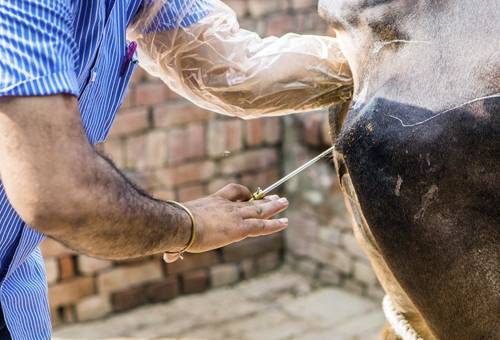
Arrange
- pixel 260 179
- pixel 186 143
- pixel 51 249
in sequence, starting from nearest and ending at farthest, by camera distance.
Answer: pixel 51 249 < pixel 186 143 < pixel 260 179

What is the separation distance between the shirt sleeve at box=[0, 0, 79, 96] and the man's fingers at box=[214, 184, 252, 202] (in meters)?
0.46

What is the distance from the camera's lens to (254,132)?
5000 mm

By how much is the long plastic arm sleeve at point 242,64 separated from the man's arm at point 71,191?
0.47 meters

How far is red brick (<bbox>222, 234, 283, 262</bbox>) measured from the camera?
506cm

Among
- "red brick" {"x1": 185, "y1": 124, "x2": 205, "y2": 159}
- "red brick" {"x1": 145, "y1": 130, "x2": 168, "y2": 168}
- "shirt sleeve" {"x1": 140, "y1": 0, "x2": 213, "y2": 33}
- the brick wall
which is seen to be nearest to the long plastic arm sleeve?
"shirt sleeve" {"x1": 140, "y1": 0, "x2": 213, "y2": 33}

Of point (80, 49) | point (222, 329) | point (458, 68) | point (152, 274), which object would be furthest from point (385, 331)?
point (152, 274)

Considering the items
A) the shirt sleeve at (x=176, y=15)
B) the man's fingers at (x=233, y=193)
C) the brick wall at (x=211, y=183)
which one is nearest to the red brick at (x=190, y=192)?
the brick wall at (x=211, y=183)

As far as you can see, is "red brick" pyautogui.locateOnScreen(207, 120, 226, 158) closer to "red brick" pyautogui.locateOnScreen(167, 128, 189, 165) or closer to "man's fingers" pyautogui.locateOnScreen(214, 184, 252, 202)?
"red brick" pyautogui.locateOnScreen(167, 128, 189, 165)

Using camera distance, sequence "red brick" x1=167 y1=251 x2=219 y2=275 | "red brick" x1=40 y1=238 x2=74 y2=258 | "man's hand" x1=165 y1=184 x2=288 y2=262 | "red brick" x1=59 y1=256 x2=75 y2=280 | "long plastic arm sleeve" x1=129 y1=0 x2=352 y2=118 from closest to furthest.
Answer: "man's hand" x1=165 y1=184 x2=288 y2=262, "long plastic arm sleeve" x1=129 y1=0 x2=352 y2=118, "red brick" x1=40 y1=238 x2=74 y2=258, "red brick" x1=59 y1=256 x2=75 y2=280, "red brick" x1=167 y1=251 x2=219 y2=275

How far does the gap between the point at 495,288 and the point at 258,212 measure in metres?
0.49

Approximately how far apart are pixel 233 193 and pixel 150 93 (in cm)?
278

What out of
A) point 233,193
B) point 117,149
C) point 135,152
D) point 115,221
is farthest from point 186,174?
point 115,221

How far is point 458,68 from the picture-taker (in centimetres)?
151

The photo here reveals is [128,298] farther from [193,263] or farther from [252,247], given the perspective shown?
[252,247]
